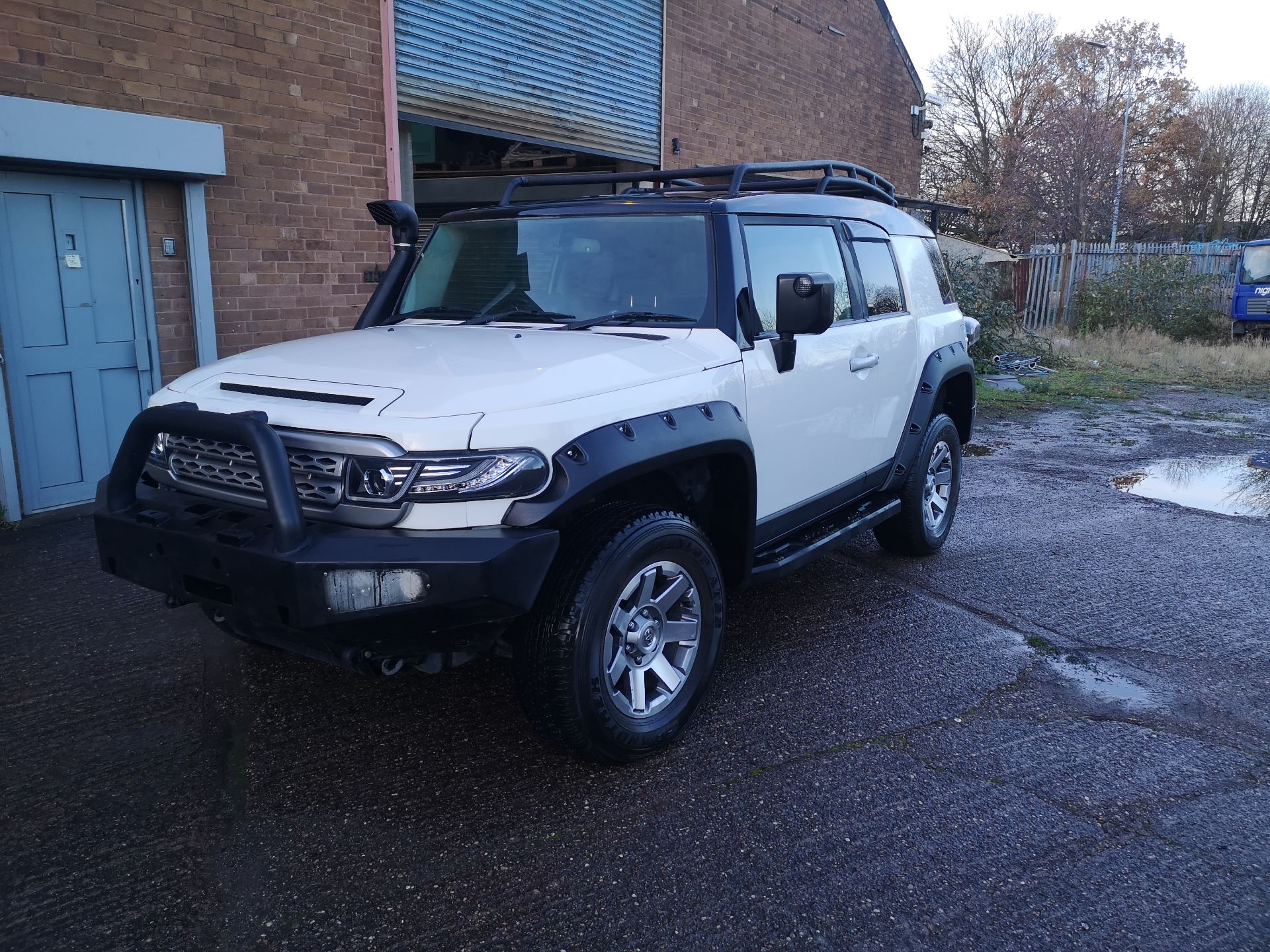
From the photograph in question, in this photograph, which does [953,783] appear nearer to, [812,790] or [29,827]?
[812,790]

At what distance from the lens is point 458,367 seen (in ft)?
10.7

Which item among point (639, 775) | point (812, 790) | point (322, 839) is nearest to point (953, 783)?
point (812, 790)

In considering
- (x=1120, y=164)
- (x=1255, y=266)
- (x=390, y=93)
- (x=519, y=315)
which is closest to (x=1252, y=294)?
(x=1255, y=266)

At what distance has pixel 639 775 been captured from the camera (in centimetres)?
336

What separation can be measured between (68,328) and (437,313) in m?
3.42

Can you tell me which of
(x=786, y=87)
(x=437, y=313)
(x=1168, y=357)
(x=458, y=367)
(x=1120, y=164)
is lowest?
(x=1168, y=357)

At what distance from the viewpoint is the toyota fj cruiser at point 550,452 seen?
9.25 ft

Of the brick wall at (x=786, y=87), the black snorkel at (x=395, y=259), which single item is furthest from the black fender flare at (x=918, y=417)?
the brick wall at (x=786, y=87)

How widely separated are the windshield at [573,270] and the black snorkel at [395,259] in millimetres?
98

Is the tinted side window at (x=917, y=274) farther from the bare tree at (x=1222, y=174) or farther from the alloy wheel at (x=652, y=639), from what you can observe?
the bare tree at (x=1222, y=174)

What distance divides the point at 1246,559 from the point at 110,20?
25.2 ft

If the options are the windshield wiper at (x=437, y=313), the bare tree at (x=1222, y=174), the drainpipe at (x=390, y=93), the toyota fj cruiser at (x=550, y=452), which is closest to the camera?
the toyota fj cruiser at (x=550, y=452)

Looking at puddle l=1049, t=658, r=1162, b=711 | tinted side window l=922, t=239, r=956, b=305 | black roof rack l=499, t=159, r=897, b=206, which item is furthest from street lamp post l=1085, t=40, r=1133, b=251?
puddle l=1049, t=658, r=1162, b=711

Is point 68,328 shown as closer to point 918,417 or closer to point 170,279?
point 170,279
